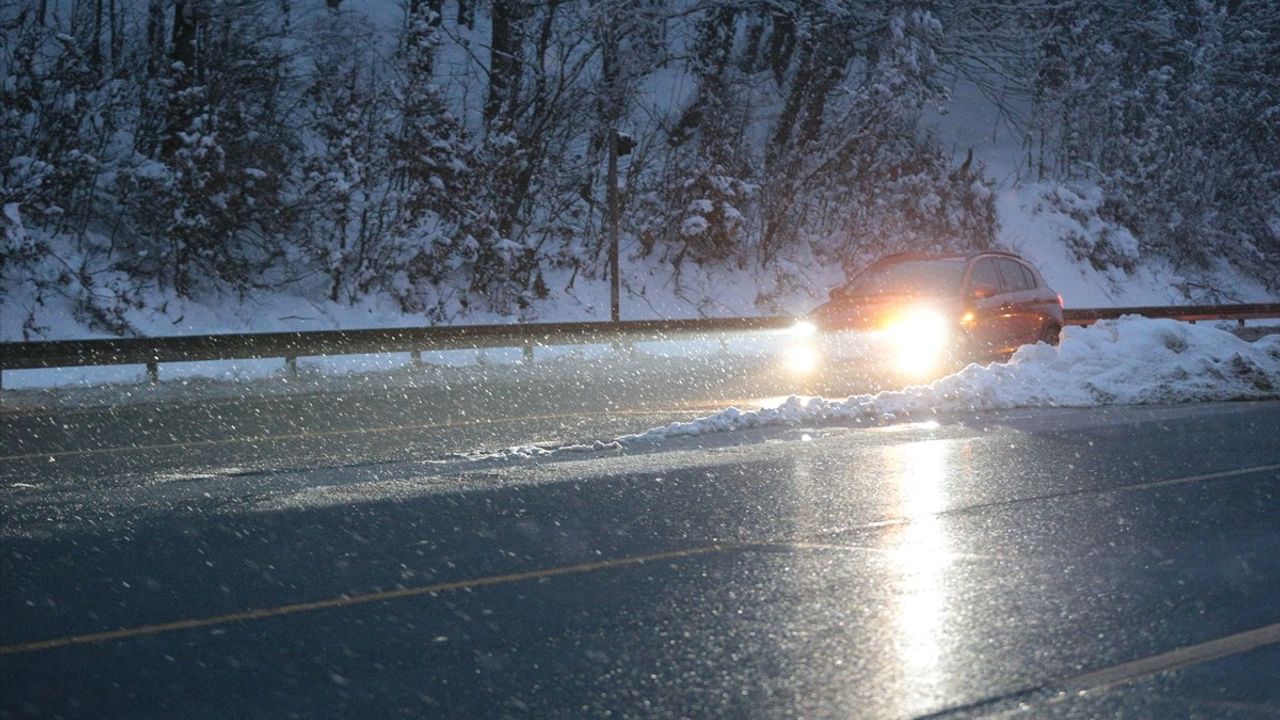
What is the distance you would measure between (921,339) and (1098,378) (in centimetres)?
367

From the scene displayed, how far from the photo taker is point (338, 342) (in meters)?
20.8

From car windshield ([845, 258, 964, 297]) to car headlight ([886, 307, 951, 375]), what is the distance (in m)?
0.38

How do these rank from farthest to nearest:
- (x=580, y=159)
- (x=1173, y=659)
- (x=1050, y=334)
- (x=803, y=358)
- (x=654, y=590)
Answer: (x=580, y=159) < (x=1050, y=334) < (x=803, y=358) < (x=654, y=590) < (x=1173, y=659)

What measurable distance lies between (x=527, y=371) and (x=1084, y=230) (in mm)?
24979

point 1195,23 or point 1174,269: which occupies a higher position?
point 1195,23

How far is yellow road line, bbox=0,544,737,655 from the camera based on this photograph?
222 inches

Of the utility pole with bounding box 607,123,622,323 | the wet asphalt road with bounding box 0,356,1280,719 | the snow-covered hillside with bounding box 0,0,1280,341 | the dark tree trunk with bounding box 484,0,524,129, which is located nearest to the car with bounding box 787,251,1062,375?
the utility pole with bounding box 607,123,622,323

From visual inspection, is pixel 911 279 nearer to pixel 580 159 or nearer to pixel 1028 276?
pixel 1028 276

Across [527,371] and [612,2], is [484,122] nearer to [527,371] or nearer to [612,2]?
[612,2]

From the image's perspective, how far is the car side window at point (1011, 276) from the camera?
A: 2025cm

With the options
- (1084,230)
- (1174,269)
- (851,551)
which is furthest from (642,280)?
(851,551)

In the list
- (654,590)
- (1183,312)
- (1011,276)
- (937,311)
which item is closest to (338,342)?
(937,311)

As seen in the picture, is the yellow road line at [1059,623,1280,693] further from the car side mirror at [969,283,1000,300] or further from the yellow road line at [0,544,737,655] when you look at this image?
the car side mirror at [969,283,1000,300]

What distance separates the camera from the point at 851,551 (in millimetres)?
7227
